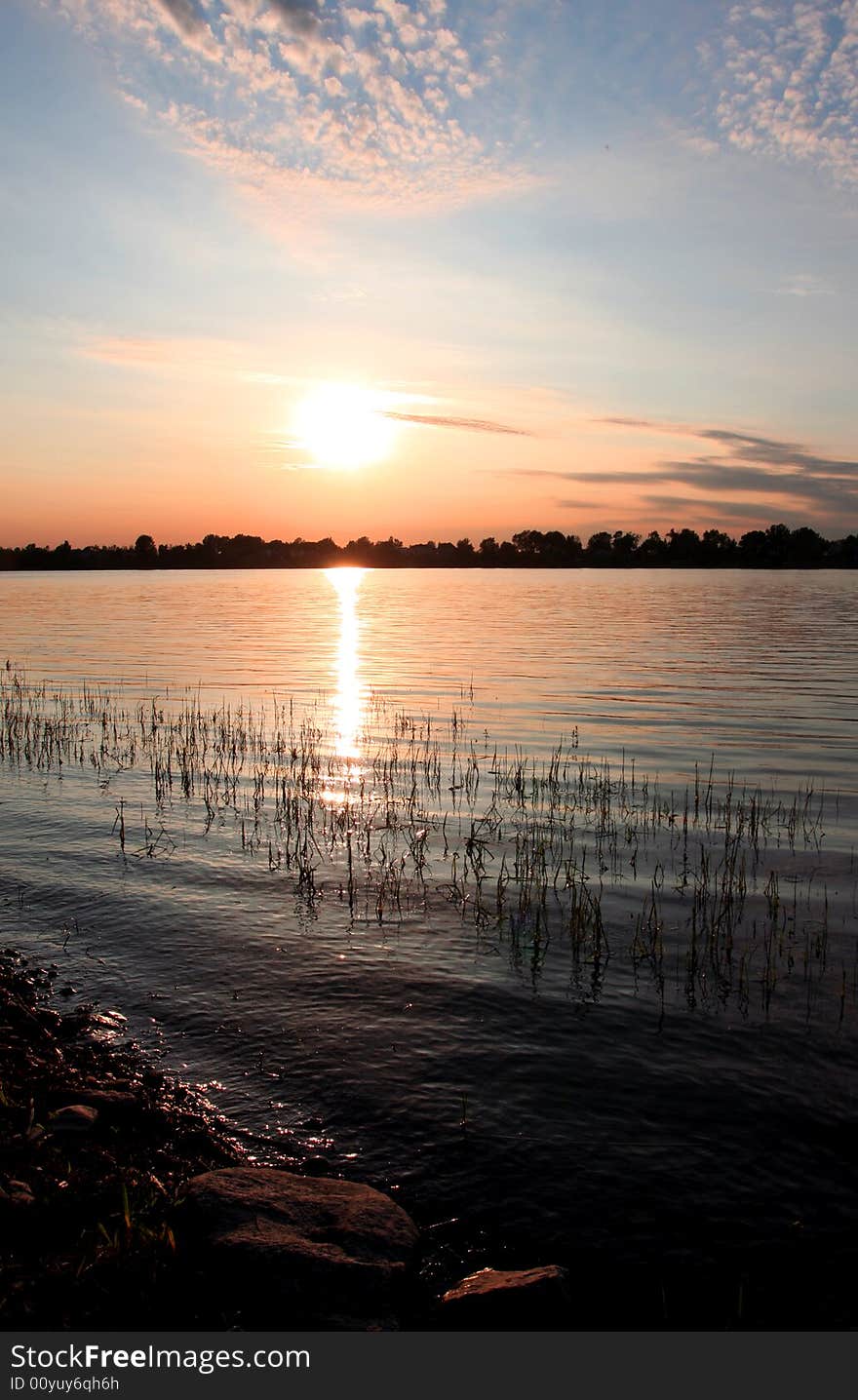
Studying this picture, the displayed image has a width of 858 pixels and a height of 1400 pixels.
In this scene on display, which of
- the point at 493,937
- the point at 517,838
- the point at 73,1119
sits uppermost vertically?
the point at 517,838

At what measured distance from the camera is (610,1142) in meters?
7.93

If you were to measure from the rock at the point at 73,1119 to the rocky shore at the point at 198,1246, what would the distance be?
0.01 metres

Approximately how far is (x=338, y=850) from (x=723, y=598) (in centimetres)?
10105

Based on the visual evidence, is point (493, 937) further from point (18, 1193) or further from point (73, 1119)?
point (18, 1193)

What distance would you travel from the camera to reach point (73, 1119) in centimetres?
744

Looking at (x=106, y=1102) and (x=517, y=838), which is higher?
(x=517, y=838)

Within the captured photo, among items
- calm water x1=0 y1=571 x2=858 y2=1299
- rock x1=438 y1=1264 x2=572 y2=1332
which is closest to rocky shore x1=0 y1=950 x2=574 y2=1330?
rock x1=438 y1=1264 x2=572 y2=1332

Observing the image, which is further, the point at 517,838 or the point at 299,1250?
the point at 517,838

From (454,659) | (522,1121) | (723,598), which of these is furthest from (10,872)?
(723,598)

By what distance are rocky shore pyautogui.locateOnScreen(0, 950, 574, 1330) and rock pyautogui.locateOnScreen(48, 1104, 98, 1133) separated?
1cm

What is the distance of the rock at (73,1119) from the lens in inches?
289

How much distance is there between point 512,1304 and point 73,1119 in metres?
3.82

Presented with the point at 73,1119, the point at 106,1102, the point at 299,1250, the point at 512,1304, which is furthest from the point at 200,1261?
the point at 106,1102
